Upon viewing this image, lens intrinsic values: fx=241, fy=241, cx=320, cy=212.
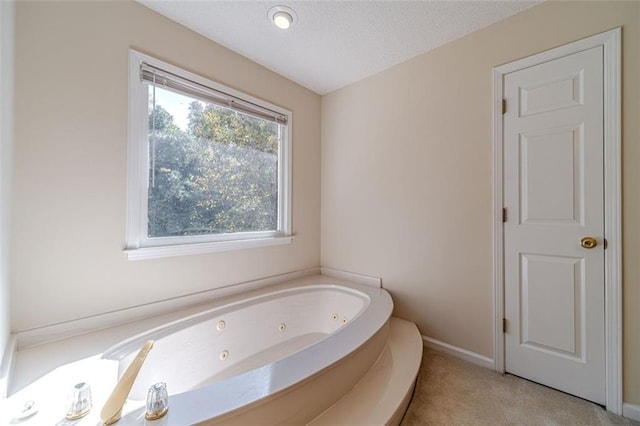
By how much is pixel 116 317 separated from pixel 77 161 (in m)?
0.92

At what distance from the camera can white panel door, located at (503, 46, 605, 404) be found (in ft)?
4.41

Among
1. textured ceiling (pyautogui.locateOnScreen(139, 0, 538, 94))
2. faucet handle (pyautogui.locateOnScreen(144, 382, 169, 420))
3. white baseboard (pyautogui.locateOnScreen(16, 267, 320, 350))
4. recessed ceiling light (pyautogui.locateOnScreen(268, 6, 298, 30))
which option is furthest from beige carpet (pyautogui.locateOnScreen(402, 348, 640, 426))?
recessed ceiling light (pyautogui.locateOnScreen(268, 6, 298, 30))

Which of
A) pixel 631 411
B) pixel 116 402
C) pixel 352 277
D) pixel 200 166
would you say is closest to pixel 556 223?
pixel 631 411

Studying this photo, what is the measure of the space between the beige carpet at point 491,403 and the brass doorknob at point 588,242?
86 cm

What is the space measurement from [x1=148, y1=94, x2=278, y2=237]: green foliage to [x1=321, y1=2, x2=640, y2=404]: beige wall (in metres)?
0.83

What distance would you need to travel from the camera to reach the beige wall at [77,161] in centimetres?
120

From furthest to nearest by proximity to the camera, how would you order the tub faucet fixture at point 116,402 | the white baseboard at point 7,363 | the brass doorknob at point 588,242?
the brass doorknob at point 588,242 → the white baseboard at point 7,363 → the tub faucet fixture at point 116,402

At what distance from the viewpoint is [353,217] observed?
244 cm

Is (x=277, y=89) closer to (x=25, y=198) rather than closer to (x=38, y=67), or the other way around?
(x=38, y=67)

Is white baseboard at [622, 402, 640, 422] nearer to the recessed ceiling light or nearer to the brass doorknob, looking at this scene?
the brass doorknob

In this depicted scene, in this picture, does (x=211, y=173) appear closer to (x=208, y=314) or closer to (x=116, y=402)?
(x=208, y=314)

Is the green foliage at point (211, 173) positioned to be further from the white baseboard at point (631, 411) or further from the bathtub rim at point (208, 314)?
the white baseboard at point (631, 411)

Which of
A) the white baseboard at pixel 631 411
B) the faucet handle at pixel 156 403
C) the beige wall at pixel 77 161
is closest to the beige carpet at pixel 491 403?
the white baseboard at pixel 631 411

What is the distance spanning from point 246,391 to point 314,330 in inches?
54.3
